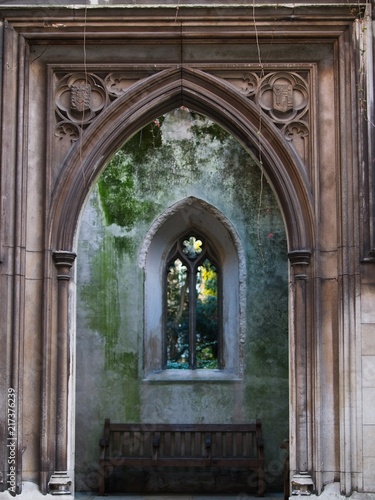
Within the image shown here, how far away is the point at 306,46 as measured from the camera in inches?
338

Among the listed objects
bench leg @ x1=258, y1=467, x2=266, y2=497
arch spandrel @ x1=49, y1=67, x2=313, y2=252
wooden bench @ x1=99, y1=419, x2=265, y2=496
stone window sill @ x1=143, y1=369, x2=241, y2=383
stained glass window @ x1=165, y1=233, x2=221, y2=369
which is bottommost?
bench leg @ x1=258, y1=467, x2=266, y2=497

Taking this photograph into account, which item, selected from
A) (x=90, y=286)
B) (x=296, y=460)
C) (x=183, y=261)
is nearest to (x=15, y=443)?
(x=296, y=460)

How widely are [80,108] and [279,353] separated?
540 cm

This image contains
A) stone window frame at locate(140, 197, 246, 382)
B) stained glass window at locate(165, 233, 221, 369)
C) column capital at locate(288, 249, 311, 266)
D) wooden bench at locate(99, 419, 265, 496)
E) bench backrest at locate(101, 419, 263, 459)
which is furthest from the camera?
stained glass window at locate(165, 233, 221, 369)

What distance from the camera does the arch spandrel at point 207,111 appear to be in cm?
846

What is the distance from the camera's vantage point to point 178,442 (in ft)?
42.1

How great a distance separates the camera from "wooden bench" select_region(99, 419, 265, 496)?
12.7m

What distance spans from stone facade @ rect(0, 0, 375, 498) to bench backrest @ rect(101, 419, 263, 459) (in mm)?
4498

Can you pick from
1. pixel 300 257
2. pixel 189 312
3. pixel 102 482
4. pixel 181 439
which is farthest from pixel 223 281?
pixel 300 257

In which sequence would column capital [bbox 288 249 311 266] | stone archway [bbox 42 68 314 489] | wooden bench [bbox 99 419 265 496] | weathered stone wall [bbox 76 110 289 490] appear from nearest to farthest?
stone archway [bbox 42 68 314 489] < column capital [bbox 288 249 311 266] < wooden bench [bbox 99 419 265 496] < weathered stone wall [bbox 76 110 289 490]

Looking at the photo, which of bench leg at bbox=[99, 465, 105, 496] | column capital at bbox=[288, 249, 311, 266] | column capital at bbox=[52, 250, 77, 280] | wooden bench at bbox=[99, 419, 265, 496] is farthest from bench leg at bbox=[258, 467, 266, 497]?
column capital at bbox=[52, 250, 77, 280]

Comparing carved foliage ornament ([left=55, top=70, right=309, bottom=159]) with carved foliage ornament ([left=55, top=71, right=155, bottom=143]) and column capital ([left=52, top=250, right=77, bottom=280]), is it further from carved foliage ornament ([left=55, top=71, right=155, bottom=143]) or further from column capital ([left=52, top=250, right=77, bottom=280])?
column capital ([left=52, top=250, right=77, bottom=280])

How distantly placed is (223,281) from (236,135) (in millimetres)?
5044

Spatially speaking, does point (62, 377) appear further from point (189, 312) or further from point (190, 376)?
point (189, 312)
